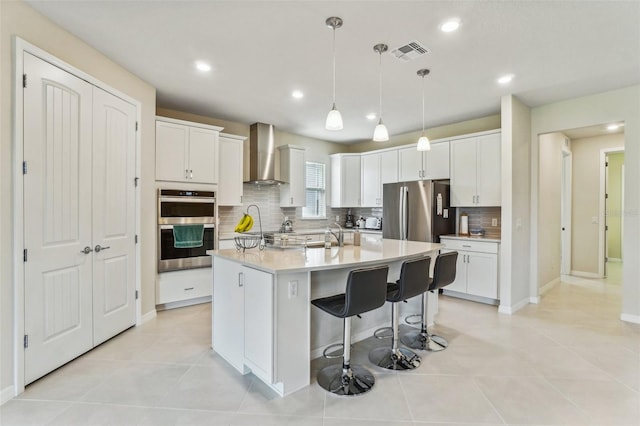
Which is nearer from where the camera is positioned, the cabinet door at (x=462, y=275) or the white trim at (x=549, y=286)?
the cabinet door at (x=462, y=275)

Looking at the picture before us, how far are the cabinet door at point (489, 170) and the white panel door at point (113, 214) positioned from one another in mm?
4514

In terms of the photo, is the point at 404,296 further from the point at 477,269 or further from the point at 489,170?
the point at 489,170

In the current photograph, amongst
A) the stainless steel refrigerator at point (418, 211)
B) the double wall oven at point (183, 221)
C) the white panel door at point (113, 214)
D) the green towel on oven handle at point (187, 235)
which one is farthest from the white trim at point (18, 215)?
the stainless steel refrigerator at point (418, 211)

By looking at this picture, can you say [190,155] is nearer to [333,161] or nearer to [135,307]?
[135,307]

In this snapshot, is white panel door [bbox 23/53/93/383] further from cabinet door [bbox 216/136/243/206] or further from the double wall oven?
cabinet door [bbox 216/136/243/206]

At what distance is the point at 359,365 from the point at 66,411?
203 cm

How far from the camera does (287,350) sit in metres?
2.14

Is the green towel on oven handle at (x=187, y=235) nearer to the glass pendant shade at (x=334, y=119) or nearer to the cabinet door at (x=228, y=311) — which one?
the cabinet door at (x=228, y=311)

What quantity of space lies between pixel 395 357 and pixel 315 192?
13.4 ft

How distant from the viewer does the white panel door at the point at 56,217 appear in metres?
2.23

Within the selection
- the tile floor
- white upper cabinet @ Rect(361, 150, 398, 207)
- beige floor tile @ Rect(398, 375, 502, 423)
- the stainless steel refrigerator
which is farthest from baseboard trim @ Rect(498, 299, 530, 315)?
white upper cabinet @ Rect(361, 150, 398, 207)

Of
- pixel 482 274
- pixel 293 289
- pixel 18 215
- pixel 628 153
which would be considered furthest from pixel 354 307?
pixel 628 153

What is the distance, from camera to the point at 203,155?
13.9 feet

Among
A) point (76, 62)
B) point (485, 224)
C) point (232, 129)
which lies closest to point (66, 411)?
point (76, 62)
